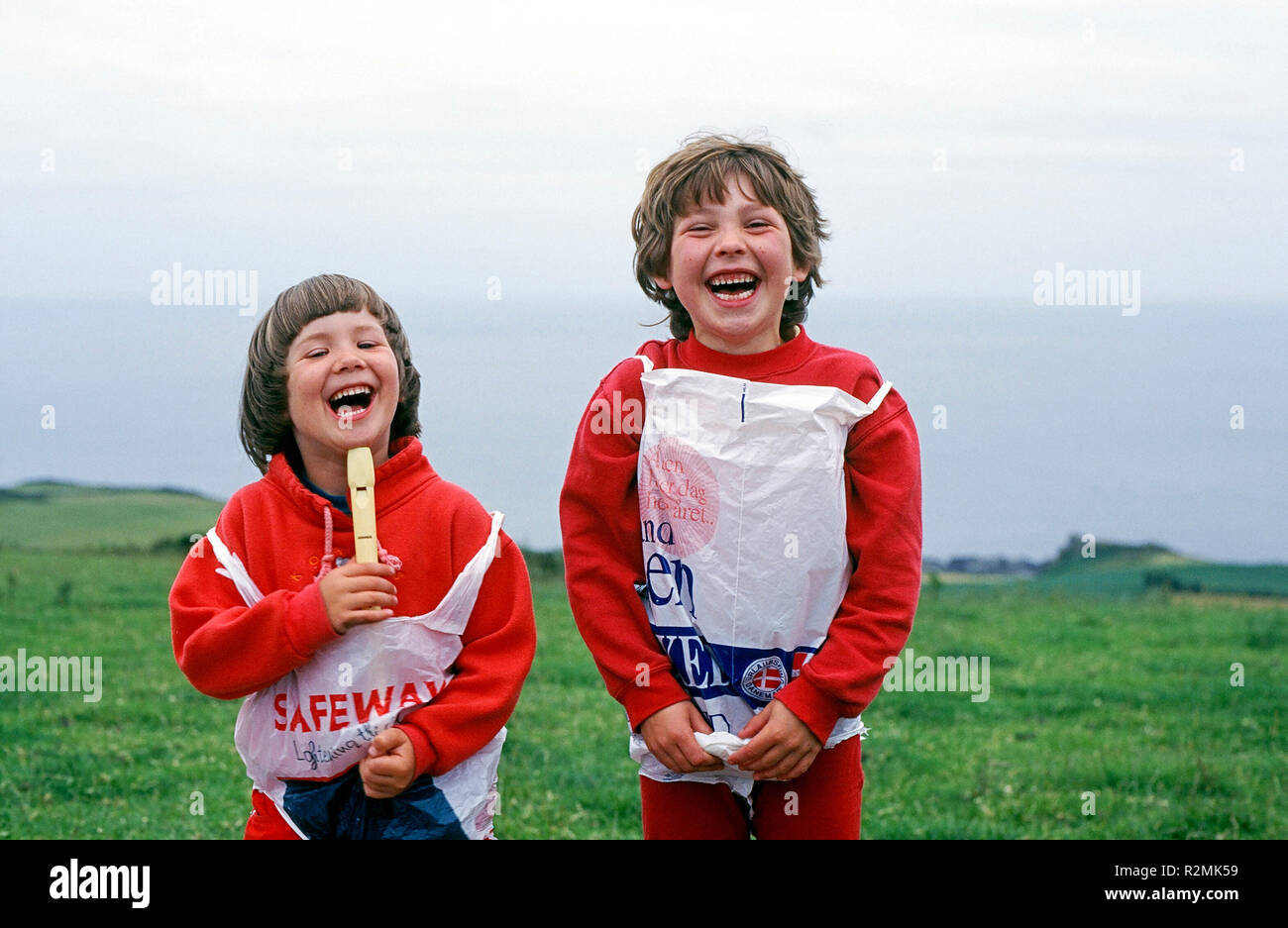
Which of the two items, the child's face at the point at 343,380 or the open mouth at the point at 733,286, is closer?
the child's face at the point at 343,380

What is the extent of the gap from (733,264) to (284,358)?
3.63ft

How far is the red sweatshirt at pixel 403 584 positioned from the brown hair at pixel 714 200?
31.1 inches

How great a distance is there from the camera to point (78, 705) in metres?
6.86

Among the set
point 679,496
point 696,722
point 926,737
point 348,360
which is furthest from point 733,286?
point 926,737

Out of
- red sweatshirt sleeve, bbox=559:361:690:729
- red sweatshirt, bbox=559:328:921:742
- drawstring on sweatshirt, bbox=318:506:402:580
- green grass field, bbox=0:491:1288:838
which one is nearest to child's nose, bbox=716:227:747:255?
red sweatshirt, bbox=559:328:921:742

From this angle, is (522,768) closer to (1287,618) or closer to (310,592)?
(310,592)

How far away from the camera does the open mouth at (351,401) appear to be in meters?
3.15

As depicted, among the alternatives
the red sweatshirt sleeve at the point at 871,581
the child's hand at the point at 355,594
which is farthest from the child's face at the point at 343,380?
the red sweatshirt sleeve at the point at 871,581

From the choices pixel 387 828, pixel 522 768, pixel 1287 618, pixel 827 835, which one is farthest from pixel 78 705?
pixel 1287 618

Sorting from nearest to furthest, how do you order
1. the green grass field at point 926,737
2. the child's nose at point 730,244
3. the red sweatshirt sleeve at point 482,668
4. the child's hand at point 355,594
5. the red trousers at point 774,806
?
the child's hand at point 355,594
the red sweatshirt sleeve at point 482,668
the child's nose at point 730,244
the red trousers at point 774,806
the green grass field at point 926,737

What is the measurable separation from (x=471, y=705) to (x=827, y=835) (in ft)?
3.16

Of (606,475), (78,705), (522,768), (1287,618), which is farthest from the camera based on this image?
(1287,618)

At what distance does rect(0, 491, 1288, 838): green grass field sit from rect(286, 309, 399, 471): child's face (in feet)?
7.69

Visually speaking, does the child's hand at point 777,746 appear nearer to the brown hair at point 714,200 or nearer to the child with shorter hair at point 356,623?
the child with shorter hair at point 356,623
